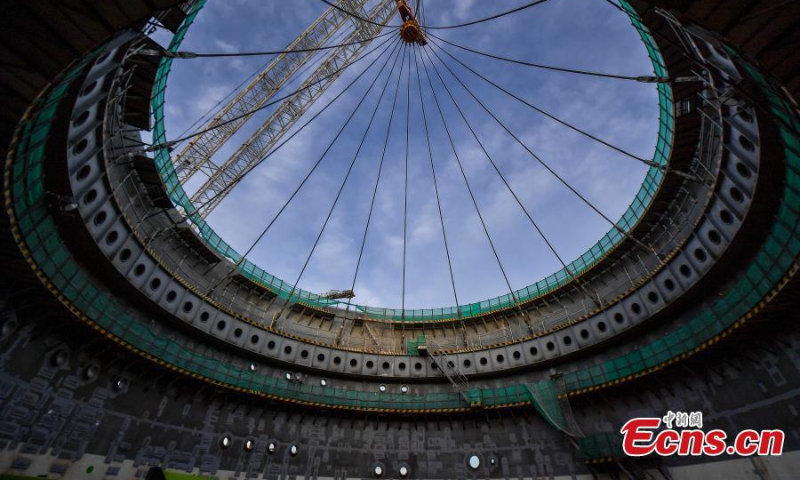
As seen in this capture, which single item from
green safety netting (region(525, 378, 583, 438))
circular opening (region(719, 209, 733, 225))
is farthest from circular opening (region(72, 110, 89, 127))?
circular opening (region(719, 209, 733, 225))

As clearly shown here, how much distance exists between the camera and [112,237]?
24.1 metres

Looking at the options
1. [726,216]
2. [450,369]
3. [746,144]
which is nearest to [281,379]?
[450,369]

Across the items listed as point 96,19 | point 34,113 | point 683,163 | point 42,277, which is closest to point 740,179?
point 683,163

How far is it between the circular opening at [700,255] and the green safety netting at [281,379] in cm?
206

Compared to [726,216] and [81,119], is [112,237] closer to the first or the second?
[81,119]

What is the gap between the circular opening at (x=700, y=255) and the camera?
79.4 ft

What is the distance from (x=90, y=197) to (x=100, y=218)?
5.59ft

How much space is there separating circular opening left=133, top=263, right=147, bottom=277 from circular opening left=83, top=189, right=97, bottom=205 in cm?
592

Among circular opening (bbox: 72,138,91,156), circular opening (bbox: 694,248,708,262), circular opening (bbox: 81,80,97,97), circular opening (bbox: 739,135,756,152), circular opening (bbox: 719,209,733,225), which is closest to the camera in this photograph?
circular opening (bbox: 81,80,97,97)

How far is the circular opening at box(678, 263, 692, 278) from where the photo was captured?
2553 centimetres

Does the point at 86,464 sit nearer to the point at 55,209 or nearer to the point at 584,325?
the point at 55,209

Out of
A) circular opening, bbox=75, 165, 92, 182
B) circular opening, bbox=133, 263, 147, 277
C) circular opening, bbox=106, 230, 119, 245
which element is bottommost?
circular opening, bbox=133, 263, 147, 277

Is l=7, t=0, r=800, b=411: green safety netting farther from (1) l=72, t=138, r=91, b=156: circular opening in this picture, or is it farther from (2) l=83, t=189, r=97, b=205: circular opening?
(2) l=83, t=189, r=97, b=205: circular opening

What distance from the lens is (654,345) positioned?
24500 millimetres
